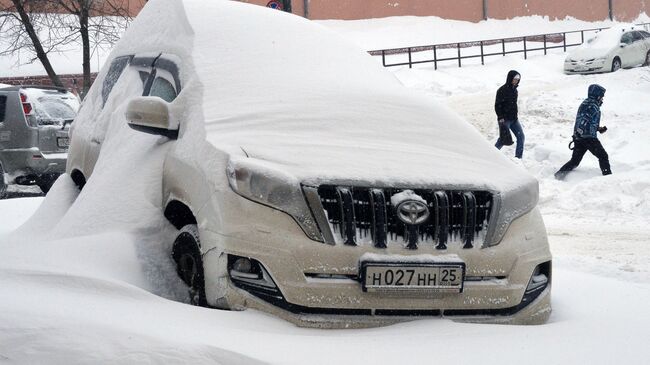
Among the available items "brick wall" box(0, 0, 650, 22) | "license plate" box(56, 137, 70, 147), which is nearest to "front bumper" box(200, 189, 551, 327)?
"license plate" box(56, 137, 70, 147)

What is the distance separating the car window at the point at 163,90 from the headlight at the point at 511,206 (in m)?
1.92

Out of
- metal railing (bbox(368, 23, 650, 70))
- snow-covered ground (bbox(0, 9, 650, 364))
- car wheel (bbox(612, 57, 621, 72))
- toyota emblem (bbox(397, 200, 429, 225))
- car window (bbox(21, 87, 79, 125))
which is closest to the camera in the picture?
snow-covered ground (bbox(0, 9, 650, 364))

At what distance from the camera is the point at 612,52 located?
104 ft

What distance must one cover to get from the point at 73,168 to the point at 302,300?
3087 mm

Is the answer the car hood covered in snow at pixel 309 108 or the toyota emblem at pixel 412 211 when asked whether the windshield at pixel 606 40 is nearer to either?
the car hood covered in snow at pixel 309 108

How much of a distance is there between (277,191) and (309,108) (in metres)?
0.93

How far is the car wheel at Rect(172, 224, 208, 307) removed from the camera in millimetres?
4223

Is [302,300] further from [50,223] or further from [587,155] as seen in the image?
[587,155]

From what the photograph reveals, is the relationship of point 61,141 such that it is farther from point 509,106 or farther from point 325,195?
point 325,195

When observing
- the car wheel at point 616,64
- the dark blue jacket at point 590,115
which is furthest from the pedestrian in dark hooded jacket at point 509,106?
the car wheel at point 616,64

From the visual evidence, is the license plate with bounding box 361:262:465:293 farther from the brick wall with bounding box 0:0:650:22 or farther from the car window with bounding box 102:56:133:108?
the brick wall with bounding box 0:0:650:22

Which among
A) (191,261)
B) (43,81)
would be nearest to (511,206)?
(191,261)

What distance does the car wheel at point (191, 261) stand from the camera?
4.22 m

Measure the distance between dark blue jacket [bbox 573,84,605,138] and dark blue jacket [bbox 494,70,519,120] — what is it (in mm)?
2863
